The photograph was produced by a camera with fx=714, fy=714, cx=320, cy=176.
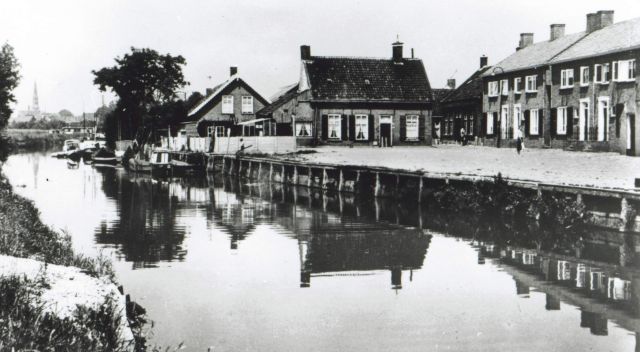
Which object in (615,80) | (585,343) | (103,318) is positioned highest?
(615,80)

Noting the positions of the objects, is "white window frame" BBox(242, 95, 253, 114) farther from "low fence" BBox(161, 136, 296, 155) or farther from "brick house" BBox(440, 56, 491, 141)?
"brick house" BBox(440, 56, 491, 141)

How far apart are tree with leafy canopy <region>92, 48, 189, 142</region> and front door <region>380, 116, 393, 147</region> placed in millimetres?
26423

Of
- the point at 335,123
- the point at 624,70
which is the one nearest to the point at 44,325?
the point at 624,70

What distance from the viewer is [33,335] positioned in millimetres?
5727

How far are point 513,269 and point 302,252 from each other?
4.55 m

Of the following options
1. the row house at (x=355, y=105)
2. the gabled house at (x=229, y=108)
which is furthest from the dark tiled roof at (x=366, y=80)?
the gabled house at (x=229, y=108)

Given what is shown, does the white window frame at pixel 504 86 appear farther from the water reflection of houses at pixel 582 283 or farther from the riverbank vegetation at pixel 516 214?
the water reflection of houses at pixel 582 283

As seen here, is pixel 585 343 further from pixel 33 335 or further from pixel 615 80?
pixel 615 80

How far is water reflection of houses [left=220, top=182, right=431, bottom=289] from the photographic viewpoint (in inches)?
542

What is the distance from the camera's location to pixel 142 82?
6688cm

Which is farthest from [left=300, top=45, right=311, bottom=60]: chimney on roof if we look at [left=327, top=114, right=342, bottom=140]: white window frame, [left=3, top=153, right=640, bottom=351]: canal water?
[left=3, top=153, right=640, bottom=351]: canal water

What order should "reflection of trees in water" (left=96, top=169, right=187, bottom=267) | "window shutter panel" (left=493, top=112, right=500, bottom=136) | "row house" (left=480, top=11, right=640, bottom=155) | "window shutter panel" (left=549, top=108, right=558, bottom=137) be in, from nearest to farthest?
"reflection of trees in water" (left=96, top=169, right=187, bottom=267)
"row house" (left=480, top=11, right=640, bottom=155)
"window shutter panel" (left=549, top=108, right=558, bottom=137)
"window shutter panel" (left=493, top=112, right=500, bottom=136)

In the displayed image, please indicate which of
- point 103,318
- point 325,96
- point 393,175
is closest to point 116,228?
point 393,175

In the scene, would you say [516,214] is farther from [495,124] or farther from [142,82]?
[142,82]
